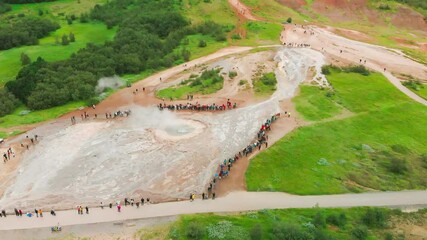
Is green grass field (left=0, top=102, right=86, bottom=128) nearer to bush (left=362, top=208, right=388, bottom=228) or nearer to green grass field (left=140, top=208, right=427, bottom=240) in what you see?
green grass field (left=140, top=208, right=427, bottom=240)

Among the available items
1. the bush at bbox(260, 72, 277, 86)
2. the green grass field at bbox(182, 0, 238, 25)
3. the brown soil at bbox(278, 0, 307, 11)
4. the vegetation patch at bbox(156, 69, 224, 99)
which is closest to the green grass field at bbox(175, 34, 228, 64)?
the green grass field at bbox(182, 0, 238, 25)

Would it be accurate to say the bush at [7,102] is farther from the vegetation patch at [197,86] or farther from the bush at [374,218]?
the bush at [374,218]

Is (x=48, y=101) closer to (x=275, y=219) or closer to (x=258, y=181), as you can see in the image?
(x=258, y=181)

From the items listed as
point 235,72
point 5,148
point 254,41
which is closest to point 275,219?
point 5,148

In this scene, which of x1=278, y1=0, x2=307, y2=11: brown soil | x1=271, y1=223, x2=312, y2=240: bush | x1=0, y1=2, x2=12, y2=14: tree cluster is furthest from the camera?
x1=0, y1=2, x2=12, y2=14: tree cluster

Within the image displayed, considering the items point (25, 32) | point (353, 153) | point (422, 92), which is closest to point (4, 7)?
point (25, 32)

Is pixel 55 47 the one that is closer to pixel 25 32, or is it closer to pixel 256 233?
pixel 25 32
